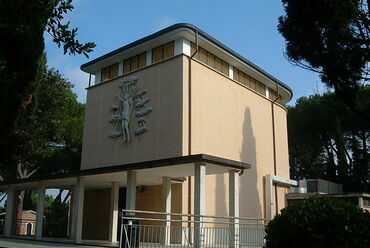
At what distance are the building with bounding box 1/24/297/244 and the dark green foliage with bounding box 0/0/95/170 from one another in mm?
3645

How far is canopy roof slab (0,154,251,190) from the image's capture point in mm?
13914

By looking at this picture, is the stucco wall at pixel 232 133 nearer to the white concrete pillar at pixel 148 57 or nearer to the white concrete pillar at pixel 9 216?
the white concrete pillar at pixel 148 57

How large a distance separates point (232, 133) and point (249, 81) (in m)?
3.80

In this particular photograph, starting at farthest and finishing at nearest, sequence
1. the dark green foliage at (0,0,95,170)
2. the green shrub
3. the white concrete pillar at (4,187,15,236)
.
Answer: the white concrete pillar at (4,187,15,236) < the green shrub < the dark green foliage at (0,0,95,170)

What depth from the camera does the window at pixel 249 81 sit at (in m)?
22.3

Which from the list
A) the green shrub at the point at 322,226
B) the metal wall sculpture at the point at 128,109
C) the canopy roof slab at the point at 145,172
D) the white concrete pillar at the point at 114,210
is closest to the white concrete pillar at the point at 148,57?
the metal wall sculpture at the point at 128,109

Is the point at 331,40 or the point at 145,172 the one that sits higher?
the point at 331,40

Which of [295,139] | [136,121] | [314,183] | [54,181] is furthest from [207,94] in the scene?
[295,139]

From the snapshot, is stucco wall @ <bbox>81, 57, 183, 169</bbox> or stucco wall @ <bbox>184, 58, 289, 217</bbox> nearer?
stucco wall @ <bbox>81, 57, 183, 169</bbox>

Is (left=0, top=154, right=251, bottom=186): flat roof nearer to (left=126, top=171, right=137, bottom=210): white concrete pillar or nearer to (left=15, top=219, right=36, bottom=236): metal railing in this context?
(left=126, top=171, right=137, bottom=210): white concrete pillar

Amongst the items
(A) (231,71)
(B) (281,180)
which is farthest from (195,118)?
(B) (281,180)

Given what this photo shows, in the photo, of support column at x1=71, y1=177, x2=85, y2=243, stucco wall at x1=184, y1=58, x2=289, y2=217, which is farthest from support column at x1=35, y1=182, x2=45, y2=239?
stucco wall at x1=184, y1=58, x2=289, y2=217

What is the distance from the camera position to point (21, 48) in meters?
12.4

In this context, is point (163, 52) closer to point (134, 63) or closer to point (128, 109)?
point (134, 63)
